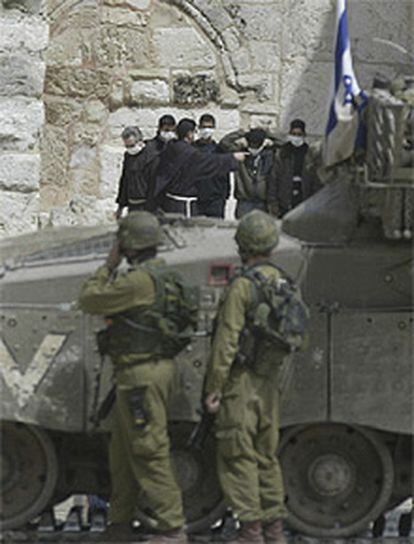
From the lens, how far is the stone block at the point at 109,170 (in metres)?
14.0

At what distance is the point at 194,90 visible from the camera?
14.1 meters

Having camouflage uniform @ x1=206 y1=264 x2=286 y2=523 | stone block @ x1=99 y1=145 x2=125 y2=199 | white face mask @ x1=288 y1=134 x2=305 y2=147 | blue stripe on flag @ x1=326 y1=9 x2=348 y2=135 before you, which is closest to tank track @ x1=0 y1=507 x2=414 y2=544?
camouflage uniform @ x1=206 y1=264 x2=286 y2=523

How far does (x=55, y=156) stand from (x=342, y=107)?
5408 millimetres

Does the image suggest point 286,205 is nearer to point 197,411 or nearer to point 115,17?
point 115,17

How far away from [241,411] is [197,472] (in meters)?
0.68

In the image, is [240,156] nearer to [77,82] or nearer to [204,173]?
[204,173]

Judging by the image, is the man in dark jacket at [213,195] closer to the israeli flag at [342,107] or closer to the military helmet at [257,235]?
the israeli flag at [342,107]

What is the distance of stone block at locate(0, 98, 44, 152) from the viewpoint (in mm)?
12164

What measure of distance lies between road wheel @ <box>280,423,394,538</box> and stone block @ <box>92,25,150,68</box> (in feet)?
19.7

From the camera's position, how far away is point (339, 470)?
8.83 m

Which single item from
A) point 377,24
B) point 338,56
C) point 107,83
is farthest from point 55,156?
point 338,56

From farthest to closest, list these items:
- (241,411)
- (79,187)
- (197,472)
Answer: (79,187), (197,472), (241,411)

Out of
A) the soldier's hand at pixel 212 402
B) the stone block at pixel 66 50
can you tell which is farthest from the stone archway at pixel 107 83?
the soldier's hand at pixel 212 402

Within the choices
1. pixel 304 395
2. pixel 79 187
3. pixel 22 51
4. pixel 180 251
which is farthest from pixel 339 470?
pixel 79 187
